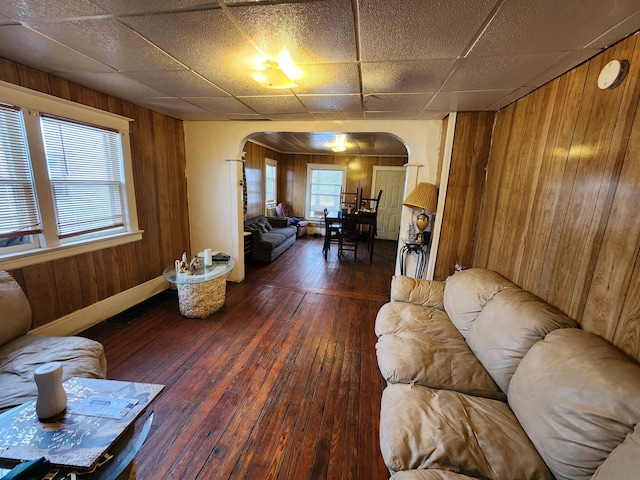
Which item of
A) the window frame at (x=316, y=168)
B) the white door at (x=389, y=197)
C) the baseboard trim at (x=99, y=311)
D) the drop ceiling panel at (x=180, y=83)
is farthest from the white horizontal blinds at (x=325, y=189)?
the drop ceiling panel at (x=180, y=83)

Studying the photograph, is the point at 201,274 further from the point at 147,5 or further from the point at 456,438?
the point at 456,438

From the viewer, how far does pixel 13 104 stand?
74.9 inches

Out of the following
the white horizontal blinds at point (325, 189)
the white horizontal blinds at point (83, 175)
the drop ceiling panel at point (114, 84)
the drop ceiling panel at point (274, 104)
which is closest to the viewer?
the drop ceiling panel at point (114, 84)

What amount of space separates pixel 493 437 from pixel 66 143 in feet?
11.9

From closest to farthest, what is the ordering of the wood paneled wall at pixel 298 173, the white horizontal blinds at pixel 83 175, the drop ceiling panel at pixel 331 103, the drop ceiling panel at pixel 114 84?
the drop ceiling panel at pixel 114 84, the white horizontal blinds at pixel 83 175, the drop ceiling panel at pixel 331 103, the wood paneled wall at pixel 298 173

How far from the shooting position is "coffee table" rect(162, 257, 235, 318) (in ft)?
9.00

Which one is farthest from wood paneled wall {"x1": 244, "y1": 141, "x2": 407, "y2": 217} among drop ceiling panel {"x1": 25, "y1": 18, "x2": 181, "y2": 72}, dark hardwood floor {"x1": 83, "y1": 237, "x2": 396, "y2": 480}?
drop ceiling panel {"x1": 25, "y1": 18, "x2": 181, "y2": 72}

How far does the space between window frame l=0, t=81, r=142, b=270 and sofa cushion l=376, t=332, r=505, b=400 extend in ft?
9.15

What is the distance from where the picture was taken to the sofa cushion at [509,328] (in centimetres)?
139

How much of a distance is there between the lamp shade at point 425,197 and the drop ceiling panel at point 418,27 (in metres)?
1.48

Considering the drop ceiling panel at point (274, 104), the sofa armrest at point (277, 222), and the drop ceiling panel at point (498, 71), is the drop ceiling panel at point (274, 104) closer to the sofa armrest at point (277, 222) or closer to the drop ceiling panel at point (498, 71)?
the drop ceiling panel at point (498, 71)

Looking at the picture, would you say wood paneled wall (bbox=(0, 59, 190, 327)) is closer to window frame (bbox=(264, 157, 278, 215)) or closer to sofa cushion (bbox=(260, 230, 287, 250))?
sofa cushion (bbox=(260, 230, 287, 250))

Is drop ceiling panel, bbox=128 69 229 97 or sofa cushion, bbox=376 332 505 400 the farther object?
drop ceiling panel, bbox=128 69 229 97

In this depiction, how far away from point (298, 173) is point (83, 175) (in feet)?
17.7
